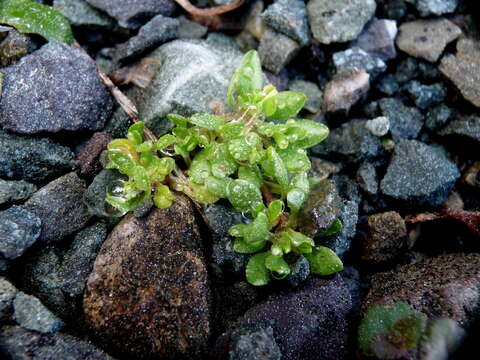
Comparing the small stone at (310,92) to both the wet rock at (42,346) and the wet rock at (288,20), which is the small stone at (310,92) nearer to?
the wet rock at (288,20)

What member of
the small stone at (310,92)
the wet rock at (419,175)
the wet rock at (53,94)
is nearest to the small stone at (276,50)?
the small stone at (310,92)

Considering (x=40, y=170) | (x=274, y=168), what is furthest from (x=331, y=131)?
(x=40, y=170)

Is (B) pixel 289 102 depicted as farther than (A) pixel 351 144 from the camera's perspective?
No

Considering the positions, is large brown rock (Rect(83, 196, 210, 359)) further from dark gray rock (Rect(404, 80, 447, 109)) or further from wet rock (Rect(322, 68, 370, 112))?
dark gray rock (Rect(404, 80, 447, 109))

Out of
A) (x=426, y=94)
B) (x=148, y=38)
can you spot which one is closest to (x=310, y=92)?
(x=426, y=94)

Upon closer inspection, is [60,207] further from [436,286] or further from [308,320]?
[436,286]

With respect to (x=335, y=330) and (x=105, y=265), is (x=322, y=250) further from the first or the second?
(x=105, y=265)

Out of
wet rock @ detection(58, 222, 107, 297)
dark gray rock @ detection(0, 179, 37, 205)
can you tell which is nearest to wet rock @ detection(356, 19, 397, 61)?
wet rock @ detection(58, 222, 107, 297)
